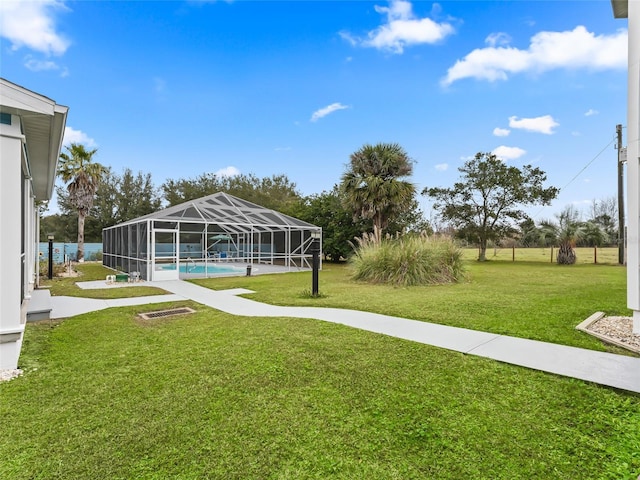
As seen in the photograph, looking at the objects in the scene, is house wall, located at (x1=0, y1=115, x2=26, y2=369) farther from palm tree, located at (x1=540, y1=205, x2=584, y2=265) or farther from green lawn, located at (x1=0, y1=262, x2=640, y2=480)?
palm tree, located at (x1=540, y1=205, x2=584, y2=265)

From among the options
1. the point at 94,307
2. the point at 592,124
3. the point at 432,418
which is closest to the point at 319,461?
the point at 432,418

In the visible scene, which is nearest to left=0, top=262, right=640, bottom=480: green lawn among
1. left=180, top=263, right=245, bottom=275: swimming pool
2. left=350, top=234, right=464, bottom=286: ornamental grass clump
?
left=350, top=234, right=464, bottom=286: ornamental grass clump

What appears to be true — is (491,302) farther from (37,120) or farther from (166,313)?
(37,120)

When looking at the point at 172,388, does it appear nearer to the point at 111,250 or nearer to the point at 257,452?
the point at 257,452

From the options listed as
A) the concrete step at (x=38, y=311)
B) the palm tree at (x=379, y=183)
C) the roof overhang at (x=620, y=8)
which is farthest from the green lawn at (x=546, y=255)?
the concrete step at (x=38, y=311)

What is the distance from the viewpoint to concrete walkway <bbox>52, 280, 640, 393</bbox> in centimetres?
337

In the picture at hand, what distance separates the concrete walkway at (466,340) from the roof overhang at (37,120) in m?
2.93

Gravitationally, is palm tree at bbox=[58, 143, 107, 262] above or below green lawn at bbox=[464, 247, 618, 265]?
above

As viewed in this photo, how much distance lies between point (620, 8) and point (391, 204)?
10168 millimetres

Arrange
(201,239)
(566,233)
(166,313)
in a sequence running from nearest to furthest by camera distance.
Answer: (166,313)
(566,233)
(201,239)

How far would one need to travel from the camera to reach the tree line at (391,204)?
16.0 metres

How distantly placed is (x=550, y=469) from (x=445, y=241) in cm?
989

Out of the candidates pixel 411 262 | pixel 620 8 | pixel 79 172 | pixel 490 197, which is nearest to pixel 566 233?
pixel 490 197

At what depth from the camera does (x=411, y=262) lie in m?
10.2
